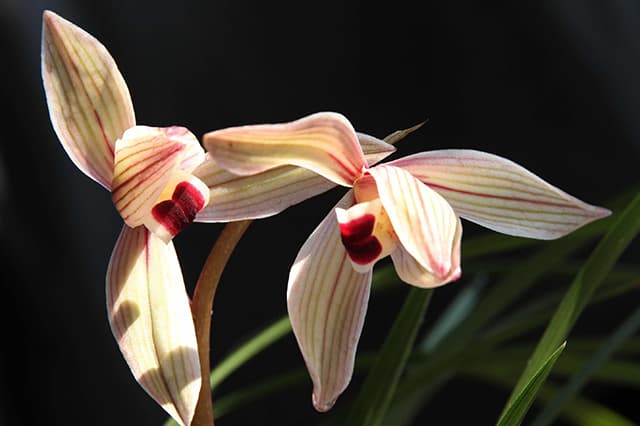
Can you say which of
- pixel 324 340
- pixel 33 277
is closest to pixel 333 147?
pixel 324 340

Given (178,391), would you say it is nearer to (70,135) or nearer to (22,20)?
(70,135)

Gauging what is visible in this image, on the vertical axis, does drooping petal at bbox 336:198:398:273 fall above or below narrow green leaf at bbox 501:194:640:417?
above

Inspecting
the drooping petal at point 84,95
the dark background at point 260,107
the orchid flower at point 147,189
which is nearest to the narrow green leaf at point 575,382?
the orchid flower at point 147,189

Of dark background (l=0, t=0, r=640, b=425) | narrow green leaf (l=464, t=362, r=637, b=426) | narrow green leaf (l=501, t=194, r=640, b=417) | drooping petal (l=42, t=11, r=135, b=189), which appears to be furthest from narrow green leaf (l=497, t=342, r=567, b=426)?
dark background (l=0, t=0, r=640, b=425)

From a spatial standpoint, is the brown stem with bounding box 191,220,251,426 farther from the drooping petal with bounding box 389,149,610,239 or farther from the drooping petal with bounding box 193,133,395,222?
the drooping petal with bounding box 389,149,610,239

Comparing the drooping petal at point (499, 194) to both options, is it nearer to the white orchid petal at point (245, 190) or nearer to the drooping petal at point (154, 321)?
the white orchid petal at point (245, 190)

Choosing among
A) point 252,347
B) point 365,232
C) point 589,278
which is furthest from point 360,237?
point 252,347
